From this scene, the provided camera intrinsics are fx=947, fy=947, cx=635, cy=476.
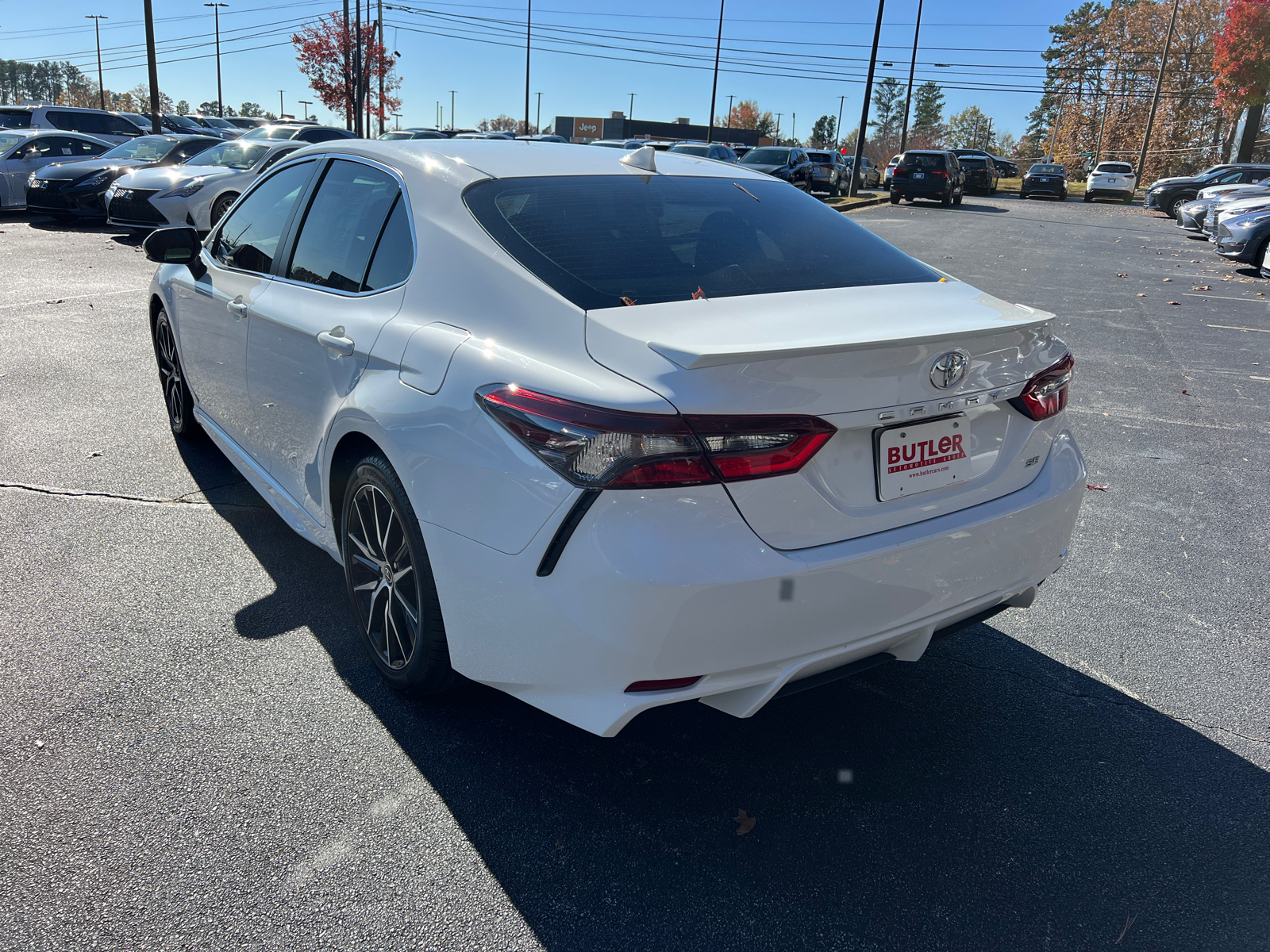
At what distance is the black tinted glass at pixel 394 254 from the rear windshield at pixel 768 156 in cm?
2562

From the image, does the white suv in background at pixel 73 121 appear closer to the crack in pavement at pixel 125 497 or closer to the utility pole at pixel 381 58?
the crack in pavement at pixel 125 497

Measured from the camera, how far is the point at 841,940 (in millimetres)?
2086

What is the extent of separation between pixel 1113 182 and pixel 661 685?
4136cm

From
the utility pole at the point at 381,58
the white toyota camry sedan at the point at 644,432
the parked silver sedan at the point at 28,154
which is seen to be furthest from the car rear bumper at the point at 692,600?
the utility pole at the point at 381,58

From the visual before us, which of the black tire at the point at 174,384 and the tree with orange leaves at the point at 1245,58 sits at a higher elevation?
the tree with orange leaves at the point at 1245,58

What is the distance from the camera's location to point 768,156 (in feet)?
91.2

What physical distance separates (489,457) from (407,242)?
3.18 ft

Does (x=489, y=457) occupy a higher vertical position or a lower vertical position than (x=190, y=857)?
higher

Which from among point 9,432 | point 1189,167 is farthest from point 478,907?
point 1189,167

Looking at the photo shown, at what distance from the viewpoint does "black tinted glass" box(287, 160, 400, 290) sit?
10.0ft

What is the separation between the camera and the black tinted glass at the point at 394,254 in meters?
2.82

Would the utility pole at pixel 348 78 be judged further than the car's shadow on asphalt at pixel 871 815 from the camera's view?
Yes

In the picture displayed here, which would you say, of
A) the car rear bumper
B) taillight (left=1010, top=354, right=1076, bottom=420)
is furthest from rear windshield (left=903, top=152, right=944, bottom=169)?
the car rear bumper

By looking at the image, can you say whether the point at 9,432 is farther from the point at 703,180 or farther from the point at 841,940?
the point at 841,940
